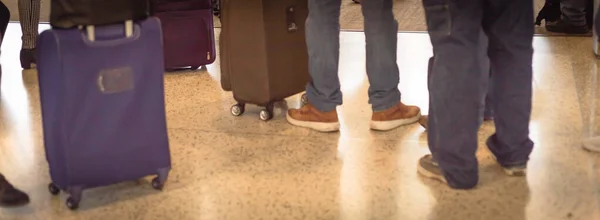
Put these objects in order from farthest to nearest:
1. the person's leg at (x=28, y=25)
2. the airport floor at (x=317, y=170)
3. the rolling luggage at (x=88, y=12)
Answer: the person's leg at (x=28, y=25), the airport floor at (x=317, y=170), the rolling luggage at (x=88, y=12)

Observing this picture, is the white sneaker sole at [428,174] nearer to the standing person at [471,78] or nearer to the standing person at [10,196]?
the standing person at [471,78]

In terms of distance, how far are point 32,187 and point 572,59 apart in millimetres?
2346

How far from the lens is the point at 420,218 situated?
1.86 m

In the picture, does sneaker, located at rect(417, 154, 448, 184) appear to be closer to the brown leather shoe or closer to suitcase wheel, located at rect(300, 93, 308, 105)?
the brown leather shoe

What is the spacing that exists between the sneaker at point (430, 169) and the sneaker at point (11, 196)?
1.09 m

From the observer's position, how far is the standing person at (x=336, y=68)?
7.77 ft

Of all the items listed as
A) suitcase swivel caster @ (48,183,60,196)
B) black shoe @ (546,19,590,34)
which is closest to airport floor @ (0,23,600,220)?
suitcase swivel caster @ (48,183,60,196)

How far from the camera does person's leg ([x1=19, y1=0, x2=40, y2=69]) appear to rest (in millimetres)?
3361

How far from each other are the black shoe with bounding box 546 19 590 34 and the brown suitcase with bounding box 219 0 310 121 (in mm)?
1760

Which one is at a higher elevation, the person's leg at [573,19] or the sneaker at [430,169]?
the person's leg at [573,19]

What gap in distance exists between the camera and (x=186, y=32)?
3.18 meters

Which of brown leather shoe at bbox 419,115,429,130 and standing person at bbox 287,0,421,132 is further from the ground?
standing person at bbox 287,0,421,132

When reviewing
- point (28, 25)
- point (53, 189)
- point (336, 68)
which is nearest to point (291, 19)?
point (336, 68)

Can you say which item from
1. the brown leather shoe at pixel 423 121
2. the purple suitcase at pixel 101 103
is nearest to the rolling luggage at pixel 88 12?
the purple suitcase at pixel 101 103
